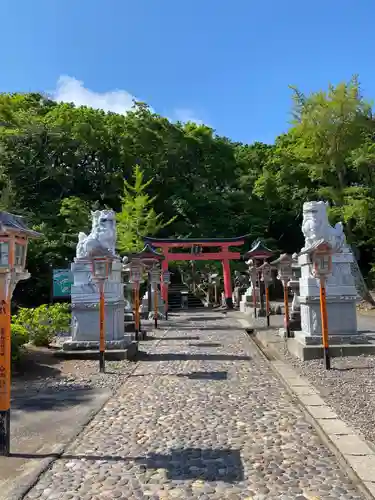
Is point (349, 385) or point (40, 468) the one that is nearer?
point (40, 468)

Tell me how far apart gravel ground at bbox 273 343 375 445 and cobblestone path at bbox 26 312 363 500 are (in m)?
0.54

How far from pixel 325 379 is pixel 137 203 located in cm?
2265

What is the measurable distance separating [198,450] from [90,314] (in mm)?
6619

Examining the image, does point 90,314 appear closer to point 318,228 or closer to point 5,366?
point 318,228

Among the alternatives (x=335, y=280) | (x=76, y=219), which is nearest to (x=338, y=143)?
(x=76, y=219)

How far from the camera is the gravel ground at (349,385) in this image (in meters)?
5.36

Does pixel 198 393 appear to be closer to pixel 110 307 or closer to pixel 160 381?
pixel 160 381

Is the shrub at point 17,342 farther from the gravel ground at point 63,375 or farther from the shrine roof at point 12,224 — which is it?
the shrine roof at point 12,224

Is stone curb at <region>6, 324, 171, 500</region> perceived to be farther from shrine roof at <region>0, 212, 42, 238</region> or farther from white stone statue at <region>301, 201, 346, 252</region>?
white stone statue at <region>301, 201, 346, 252</region>

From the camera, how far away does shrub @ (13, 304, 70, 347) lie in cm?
1145

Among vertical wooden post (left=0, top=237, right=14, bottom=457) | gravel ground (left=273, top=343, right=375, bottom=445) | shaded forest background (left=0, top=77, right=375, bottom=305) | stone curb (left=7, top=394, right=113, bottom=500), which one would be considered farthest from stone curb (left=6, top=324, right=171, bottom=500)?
shaded forest background (left=0, top=77, right=375, bottom=305)

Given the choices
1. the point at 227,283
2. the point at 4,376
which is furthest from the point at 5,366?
the point at 227,283

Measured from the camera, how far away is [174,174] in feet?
117

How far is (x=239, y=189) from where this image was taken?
36.8m
